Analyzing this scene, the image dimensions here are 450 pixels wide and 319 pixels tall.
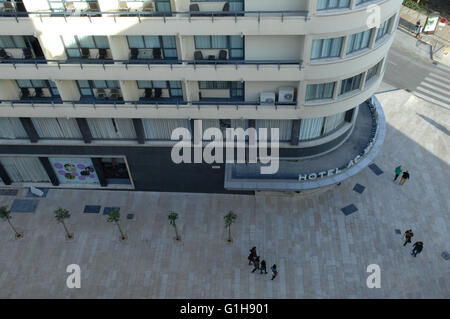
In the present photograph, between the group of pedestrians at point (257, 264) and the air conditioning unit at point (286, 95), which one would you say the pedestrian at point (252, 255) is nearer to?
the group of pedestrians at point (257, 264)

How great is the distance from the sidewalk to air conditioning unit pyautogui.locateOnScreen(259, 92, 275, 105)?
1376 inches

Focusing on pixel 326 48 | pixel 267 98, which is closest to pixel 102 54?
pixel 267 98

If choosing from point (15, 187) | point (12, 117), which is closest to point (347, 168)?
point (12, 117)

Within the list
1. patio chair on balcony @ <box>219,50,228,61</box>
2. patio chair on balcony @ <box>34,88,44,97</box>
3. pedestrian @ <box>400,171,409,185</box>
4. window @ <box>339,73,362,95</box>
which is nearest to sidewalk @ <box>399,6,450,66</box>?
pedestrian @ <box>400,171,409,185</box>

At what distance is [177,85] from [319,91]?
33.4ft

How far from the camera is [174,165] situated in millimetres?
32281

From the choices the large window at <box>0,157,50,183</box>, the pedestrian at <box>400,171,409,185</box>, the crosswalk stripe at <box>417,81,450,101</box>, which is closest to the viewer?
the large window at <box>0,157,50,183</box>

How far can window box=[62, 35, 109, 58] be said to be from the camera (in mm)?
25172

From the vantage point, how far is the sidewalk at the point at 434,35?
50753 millimetres

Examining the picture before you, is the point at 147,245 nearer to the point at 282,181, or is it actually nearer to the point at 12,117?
the point at 282,181

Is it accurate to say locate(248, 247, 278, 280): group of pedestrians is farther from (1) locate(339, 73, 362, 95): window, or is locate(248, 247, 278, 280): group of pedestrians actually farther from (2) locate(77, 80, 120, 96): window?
(2) locate(77, 80, 120, 96): window

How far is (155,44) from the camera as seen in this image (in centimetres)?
2539

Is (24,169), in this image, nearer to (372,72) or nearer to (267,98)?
(267,98)

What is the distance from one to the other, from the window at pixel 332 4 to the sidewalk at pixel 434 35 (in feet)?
113
